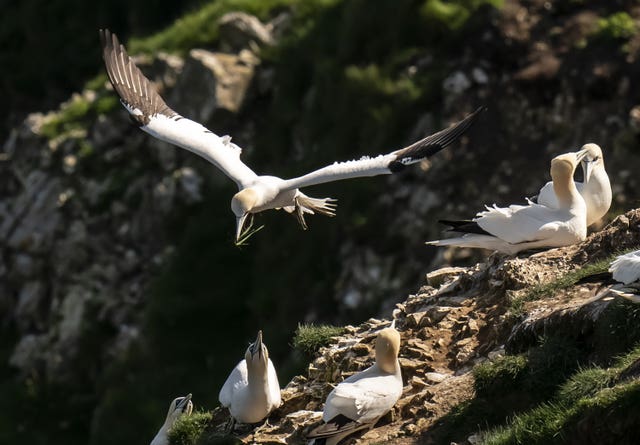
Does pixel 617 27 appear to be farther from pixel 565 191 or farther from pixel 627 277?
pixel 627 277

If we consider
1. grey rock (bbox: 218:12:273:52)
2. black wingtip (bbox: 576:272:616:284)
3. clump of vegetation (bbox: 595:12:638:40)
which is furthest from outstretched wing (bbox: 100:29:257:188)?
grey rock (bbox: 218:12:273:52)

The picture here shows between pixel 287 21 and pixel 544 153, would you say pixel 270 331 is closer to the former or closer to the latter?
pixel 544 153

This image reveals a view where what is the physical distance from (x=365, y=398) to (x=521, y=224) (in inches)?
93.8

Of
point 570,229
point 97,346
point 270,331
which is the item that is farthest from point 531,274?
point 97,346

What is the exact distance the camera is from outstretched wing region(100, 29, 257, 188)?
14.1 m

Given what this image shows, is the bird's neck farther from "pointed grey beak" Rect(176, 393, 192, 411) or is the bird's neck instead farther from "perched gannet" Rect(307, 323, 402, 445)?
"pointed grey beak" Rect(176, 393, 192, 411)

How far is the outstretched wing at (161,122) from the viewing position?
1406 centimetres

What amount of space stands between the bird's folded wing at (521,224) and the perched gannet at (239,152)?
113 centimetres

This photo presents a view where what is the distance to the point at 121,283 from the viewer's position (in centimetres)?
2320

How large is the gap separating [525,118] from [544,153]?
2.49 ft

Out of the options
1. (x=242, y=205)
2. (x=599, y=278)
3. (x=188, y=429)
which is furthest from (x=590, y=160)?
(x=188, y=429)

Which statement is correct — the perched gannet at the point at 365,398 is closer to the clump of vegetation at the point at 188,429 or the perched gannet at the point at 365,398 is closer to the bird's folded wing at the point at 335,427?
the bird's folded wing at the point at 335,427

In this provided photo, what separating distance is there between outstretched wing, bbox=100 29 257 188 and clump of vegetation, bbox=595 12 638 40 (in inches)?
279

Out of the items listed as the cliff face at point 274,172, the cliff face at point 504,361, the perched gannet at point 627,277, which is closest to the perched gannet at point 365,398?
the cliff face at point 504,361
